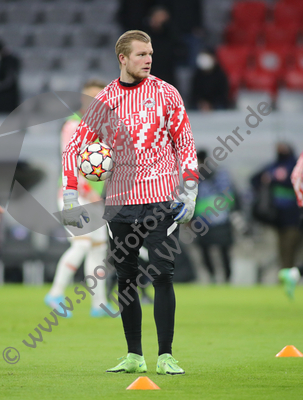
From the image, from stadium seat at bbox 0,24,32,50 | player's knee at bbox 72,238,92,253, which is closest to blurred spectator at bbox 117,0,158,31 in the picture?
stadium seat at bbox 0,24,32,50

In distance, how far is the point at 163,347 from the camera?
3.76m

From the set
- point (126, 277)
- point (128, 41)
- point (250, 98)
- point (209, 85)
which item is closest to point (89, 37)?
point (209, 85)

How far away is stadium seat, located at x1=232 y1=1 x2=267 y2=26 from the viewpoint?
16.0 m

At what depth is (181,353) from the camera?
4660 mm

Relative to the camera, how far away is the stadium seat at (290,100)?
1359 cm

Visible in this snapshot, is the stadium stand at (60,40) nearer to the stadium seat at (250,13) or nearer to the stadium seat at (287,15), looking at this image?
the stadium seat at (250,13)

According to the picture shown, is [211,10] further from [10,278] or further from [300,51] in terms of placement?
[10,278]

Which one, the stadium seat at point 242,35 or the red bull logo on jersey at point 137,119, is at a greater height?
the stadium seat at point 242,35

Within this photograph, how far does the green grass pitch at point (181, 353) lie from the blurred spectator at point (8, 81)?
18.6 feet

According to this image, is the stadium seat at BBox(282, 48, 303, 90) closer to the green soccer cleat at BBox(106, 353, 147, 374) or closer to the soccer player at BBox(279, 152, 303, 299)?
the soccer player at BBox(279, 152, 303, 299)

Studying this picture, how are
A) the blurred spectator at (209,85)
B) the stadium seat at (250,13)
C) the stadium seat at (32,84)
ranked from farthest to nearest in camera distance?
the stadium seat at (250,13), the stadium seat at (32,84), the blurred spectator at (209,85)

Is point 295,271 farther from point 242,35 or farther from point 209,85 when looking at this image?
point 242,35

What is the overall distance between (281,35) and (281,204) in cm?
567

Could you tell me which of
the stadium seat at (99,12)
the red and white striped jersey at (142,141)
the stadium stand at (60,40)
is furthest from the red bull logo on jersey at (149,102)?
the stadium seat at (99,12)
